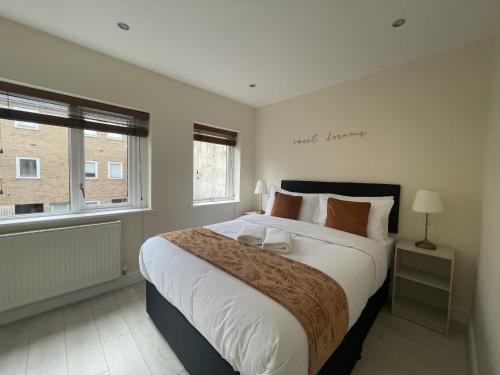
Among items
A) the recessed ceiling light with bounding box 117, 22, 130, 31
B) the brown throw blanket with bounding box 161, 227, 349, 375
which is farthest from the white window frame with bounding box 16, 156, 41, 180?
the brown throw blanket with bounding box 161, 227, 349, 375

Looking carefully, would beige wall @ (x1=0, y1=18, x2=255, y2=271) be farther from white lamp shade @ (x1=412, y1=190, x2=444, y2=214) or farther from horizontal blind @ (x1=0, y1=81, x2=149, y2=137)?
white lamp shade @ (x1=412, y1=190, x2=444, y2=214)

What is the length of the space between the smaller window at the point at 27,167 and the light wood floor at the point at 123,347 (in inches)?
51.8

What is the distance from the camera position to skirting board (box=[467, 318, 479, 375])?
1366mm

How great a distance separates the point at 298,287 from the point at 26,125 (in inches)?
108

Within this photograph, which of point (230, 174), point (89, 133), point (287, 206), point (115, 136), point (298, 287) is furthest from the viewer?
point (230, 174)

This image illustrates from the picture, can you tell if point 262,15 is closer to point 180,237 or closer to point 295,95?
point 295,95

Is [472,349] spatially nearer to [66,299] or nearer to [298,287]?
[298,287]

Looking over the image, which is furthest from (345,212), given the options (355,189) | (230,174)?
(230,174)

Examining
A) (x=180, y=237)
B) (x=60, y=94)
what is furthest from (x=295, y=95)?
(x=60, y=94)

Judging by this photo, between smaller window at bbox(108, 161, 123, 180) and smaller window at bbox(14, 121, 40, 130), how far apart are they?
0.67 metres

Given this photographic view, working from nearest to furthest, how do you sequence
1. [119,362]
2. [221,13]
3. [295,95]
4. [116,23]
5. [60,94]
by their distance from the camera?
1. [119,362]
2. [221,13]
3. [116,23]
4. [60,94]
5. [295,95]

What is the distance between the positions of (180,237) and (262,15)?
1.94 m

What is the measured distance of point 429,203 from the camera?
6.07 ft

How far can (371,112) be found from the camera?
8.00 feet
